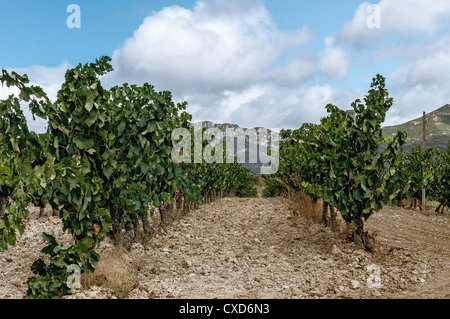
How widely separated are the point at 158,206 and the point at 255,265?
222 cm

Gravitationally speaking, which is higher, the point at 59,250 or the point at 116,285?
the point at 59,250

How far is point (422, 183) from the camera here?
7301 mm

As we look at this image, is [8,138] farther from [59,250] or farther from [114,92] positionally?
[114,92]

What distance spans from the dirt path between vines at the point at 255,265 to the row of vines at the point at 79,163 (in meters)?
0.57

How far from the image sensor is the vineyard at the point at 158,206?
200 inches

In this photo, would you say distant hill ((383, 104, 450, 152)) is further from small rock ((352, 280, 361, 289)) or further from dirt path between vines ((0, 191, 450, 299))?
small rock ((352, 280, 361, 289))

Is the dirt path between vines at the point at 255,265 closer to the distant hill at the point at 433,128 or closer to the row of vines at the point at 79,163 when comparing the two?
the row of vines at the point at 79,163

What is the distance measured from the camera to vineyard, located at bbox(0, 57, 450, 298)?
507cm

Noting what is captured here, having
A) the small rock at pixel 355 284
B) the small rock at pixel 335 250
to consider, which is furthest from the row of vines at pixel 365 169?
the small rock at pixel 355 284

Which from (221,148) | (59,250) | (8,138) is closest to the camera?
(59,250)

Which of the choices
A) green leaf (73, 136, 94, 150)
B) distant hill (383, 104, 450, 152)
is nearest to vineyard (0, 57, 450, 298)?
green leaf (73, 136, 94, 150)

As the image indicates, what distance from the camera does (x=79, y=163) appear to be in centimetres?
500
